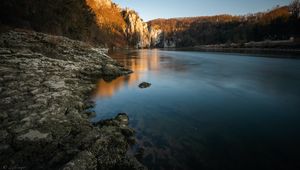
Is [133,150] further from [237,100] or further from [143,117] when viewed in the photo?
[237,100]

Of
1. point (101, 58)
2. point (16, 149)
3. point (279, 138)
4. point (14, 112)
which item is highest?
point (101, 58)

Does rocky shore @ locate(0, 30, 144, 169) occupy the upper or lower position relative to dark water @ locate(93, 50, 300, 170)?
upper

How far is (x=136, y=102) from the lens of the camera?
53.1ft

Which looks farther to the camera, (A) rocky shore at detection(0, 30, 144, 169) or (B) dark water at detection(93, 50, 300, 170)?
(B) dark water at detection(93, 50, 300, 170)

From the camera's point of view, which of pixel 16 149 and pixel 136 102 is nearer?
pixel 16 149

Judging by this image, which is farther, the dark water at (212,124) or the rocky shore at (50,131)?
the dark water at (212,124)

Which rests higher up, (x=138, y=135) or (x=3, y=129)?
(x=3, y=129)

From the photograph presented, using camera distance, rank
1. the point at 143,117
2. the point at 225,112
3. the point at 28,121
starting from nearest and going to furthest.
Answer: the point at 28,121
the point at 143,117
the point at 225,112

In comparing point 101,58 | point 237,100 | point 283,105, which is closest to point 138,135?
point 237,100

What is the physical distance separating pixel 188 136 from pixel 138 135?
114 inches

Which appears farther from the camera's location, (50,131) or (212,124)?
(212,124)

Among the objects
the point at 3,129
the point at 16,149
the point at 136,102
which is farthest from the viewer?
the point at 136,102

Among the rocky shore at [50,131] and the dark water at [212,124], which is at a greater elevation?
the rocky shore at [50,131]

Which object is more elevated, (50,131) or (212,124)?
(50,131)
